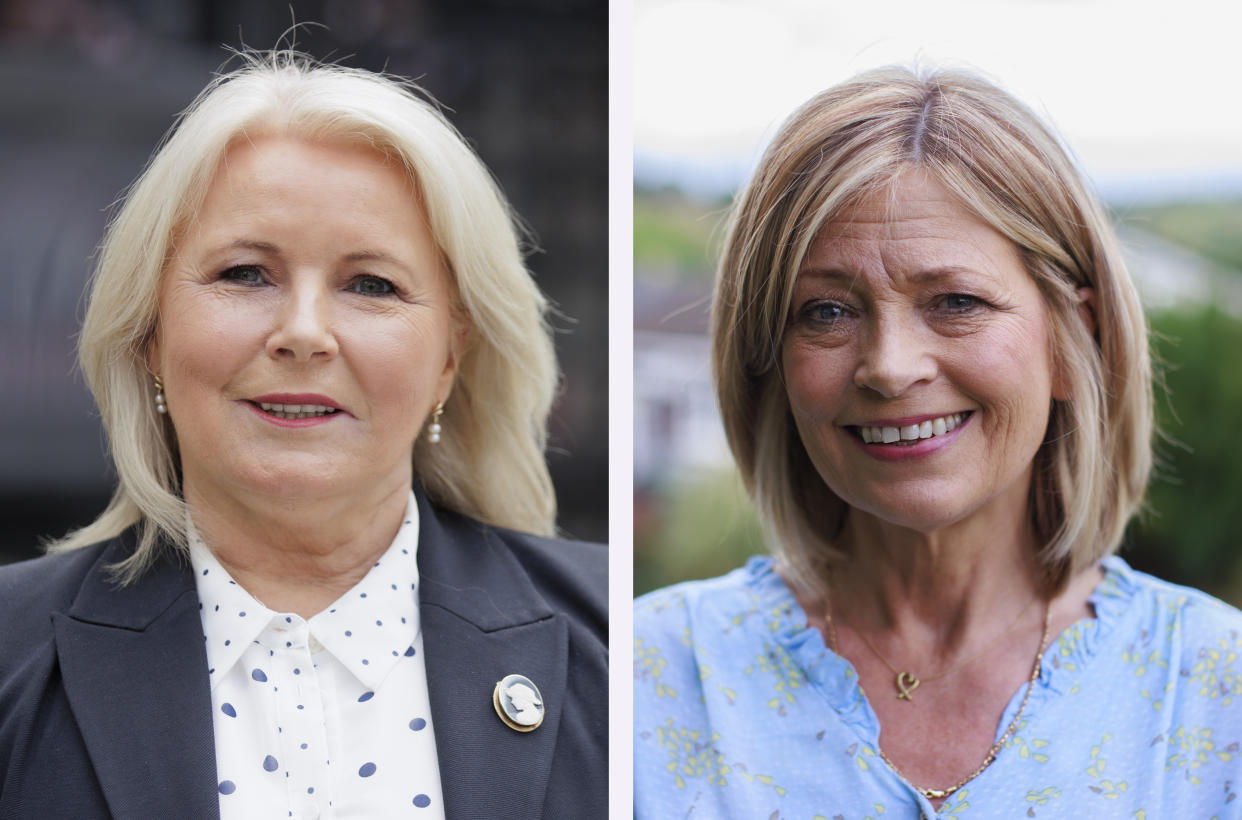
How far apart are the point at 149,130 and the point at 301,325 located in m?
0.54

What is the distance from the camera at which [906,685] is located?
1.82m

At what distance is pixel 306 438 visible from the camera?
1.74 meters

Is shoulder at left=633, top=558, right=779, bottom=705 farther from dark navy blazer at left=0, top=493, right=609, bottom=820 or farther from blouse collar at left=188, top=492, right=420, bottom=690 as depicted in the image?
blouse collar at left=188, top=492, right=420, bottom=690

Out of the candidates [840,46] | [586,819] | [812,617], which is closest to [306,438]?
[586,819]

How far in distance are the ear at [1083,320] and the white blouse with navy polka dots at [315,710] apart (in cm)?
108

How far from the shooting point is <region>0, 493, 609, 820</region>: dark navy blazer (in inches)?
64.1

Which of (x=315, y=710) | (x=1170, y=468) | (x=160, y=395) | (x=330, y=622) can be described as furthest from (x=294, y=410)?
(x=1170, y=468)

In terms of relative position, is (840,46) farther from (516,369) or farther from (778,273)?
(516,369)

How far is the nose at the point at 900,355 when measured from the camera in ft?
5.52

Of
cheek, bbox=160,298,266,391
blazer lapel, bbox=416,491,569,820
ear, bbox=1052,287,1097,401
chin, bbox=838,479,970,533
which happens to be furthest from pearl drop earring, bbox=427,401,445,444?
ear, bbox=1052,287,1097,401

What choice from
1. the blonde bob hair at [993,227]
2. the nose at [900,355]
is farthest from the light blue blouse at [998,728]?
the nose at [900,355]

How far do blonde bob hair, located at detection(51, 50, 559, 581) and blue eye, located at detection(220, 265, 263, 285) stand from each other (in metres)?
0.13

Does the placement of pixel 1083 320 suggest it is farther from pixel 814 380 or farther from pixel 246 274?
pixel 246 274

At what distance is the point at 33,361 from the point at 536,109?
0.97 metres
